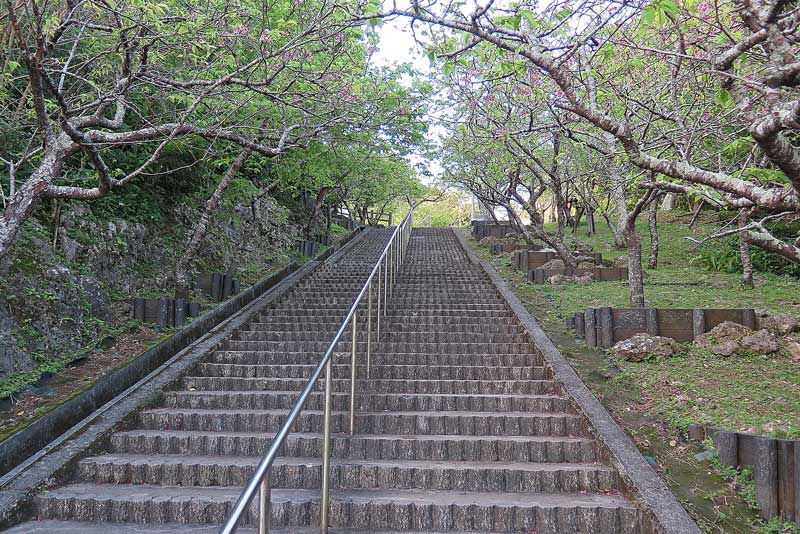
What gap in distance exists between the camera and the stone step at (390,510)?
3.38 meters

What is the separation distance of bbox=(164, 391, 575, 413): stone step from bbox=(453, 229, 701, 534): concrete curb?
0.77 ft

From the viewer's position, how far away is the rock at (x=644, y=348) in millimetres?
5562

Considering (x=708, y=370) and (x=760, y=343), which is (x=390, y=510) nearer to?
(x=708, y=370)

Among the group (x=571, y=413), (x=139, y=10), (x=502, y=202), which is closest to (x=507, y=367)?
(x=571, y=413)

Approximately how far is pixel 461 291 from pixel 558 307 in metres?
1.93

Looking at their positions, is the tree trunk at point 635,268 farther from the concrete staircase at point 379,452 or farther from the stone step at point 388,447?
the stone step at point 388,447

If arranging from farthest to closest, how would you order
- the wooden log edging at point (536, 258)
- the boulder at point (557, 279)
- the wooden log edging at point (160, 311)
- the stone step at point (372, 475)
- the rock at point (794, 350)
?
1. the wooden log edging at point (536, 258)
2. the boulder at point (557, 279)
3. the wooden log edging at point (160, 311)
4. the rock at point (794, 350)
5. the stone step at point (372, 475)

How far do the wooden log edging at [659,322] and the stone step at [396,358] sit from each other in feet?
2.66

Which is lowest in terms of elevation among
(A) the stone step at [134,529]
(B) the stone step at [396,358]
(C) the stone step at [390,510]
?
(A) the stone step at [134,529]

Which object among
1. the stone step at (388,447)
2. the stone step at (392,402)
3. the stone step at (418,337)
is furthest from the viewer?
the stone step at (418,337)

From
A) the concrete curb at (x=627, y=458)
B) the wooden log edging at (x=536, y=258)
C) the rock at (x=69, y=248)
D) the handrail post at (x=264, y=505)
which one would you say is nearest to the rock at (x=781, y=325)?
the concrete curb at (x=627, y=458)

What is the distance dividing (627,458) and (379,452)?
1749 millimetres

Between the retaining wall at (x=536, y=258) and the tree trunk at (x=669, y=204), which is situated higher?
the tree trunk at (x=669, y=204)

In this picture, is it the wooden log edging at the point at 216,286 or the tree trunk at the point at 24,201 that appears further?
the wooden log edging at the point at 216,286
